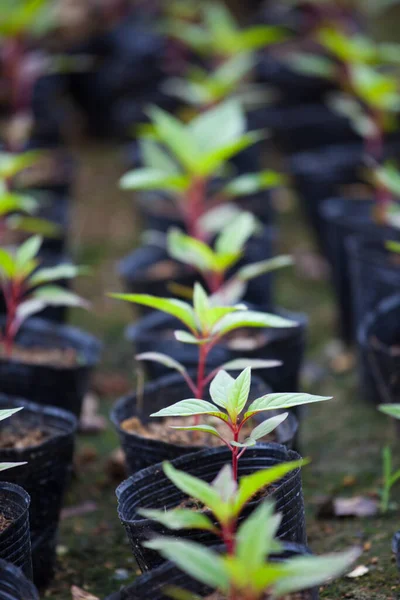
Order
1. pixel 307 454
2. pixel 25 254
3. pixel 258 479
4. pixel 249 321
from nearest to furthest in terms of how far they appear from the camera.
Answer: pixel 258 479, pixel 249 321, pixel 25 254, pixel 307 454

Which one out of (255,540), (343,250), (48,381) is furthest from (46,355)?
(255,540)

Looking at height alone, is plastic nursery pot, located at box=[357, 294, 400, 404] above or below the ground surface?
above

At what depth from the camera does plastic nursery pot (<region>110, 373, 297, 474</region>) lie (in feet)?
6.48

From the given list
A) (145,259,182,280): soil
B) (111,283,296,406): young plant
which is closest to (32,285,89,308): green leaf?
(111,283,296,406): young plant

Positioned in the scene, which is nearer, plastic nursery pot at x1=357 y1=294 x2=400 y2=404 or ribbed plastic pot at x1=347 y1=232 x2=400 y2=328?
plastic nursery pot at x1=357 y1=294 x2=400 y2=404

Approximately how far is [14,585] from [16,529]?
0.64ft

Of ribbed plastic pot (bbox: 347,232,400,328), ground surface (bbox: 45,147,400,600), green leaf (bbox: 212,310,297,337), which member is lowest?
ground surface (bbox: 45,147,400,600)

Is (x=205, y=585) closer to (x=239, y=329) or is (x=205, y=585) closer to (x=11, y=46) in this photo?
(x=239, y=329)

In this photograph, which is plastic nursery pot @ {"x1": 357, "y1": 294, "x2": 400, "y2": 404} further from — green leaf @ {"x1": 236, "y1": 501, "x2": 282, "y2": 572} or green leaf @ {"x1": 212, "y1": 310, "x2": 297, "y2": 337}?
green leaf @ {"x1": 236, "y1": 501, "x2": 282, "y2": 572}

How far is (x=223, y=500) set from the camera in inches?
54.3

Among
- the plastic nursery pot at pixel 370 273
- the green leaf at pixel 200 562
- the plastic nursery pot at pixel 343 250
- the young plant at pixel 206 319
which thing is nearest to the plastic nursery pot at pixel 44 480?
the young plant at pixel 206 319

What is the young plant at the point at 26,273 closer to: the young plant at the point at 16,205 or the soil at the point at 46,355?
the soil at the point at 46,355

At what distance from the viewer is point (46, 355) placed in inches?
107

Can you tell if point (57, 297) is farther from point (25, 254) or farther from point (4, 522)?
point (4, 522)
